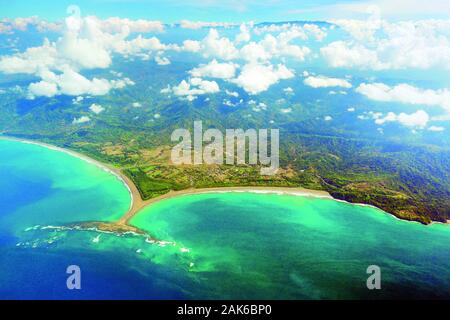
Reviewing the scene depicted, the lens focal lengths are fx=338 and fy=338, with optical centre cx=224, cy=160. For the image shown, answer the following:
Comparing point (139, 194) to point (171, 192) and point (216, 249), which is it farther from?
point (216, 249)

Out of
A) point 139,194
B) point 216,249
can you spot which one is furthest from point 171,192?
point 216,249

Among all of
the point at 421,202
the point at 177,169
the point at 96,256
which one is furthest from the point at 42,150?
the point at 421,202

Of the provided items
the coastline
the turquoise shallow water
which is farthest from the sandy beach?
the turquoise shallow water

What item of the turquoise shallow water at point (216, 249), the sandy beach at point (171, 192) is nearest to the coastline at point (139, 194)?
the sandy beach at point (171, 192)

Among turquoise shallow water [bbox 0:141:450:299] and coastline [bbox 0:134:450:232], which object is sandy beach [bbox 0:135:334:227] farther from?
turquoise shallow water [bbox 0:141:450:299]

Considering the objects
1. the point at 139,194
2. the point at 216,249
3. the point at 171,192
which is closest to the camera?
the point at 216,249
